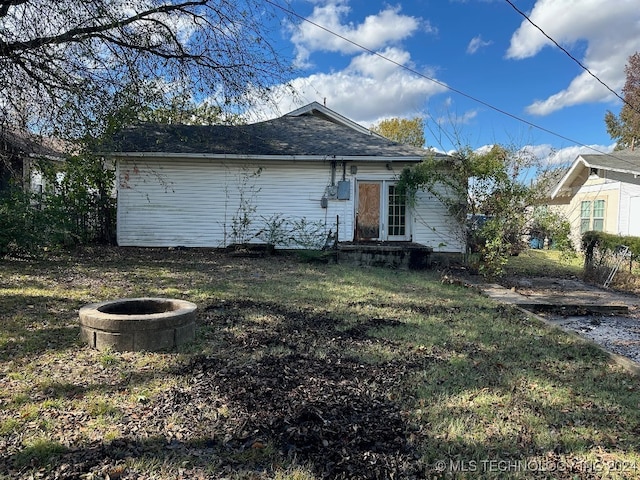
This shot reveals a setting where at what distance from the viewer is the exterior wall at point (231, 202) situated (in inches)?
481

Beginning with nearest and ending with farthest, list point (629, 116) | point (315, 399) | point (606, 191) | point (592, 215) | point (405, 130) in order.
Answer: point (315, 399) < point (606, 191) < point (592, 215) < point (629, 116) < point (405, 130)

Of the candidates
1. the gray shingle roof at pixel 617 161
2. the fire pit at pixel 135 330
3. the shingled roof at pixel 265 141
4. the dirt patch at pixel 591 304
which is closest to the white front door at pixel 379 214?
the shingled roof at pixel 265 141

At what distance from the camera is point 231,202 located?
12.4m

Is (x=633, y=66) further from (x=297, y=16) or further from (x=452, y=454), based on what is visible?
(x=452, y=454)

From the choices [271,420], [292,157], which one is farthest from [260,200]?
[271,420]

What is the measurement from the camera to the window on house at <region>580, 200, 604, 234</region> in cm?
1570

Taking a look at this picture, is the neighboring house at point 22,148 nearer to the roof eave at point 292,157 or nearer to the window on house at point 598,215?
the roof eave at point 292,157

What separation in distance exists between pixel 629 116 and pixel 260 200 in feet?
103

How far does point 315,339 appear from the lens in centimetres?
462

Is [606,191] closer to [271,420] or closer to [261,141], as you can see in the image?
[261,141]

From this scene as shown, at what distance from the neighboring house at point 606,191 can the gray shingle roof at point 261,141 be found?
6.53m

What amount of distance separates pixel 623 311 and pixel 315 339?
5.33 metres

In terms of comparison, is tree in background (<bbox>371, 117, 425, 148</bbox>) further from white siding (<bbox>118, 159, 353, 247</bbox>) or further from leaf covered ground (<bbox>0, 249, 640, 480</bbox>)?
leaf covered ground (<bbox>0, 249, 640, 480</bbox>)

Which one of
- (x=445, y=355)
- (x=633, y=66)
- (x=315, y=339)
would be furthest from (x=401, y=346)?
(x=633, y=66)
